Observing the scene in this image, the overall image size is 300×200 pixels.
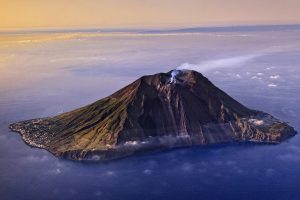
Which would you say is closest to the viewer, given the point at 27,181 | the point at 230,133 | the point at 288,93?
the point at 27,181

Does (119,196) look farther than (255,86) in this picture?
No

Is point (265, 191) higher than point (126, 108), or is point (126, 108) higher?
point (126, 108)

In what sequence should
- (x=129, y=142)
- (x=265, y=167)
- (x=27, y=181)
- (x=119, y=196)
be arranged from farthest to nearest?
(x=129, y=142) < (x=265, y=167) < (x=27, y=181) < (x=119, y=196)

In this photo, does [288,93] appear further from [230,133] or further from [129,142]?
[129,142]

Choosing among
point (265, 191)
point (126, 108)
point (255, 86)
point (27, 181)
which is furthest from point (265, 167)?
point (255, 86)

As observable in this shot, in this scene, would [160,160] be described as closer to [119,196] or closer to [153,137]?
[153,137]

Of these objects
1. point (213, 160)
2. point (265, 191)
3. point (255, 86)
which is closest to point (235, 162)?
point (213, 160)
